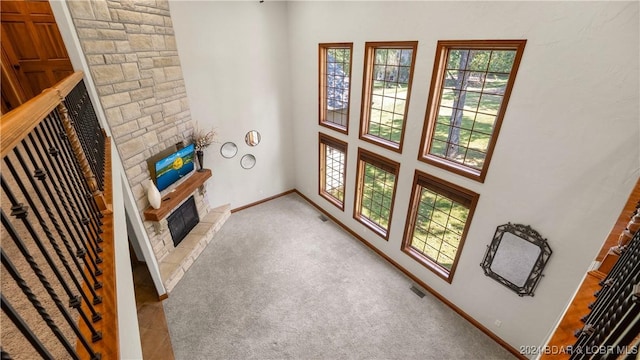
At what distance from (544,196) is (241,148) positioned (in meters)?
5.21

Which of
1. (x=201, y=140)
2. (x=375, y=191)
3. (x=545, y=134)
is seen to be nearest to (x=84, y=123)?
(x=201, y=140)

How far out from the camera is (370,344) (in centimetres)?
369

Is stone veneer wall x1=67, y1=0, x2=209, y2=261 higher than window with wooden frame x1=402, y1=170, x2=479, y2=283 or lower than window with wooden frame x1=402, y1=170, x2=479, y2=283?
higher

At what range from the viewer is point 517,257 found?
126 inches

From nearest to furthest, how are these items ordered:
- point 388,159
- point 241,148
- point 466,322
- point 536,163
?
point 536,163 → point 466,322 → point 388,159 → point 241,148

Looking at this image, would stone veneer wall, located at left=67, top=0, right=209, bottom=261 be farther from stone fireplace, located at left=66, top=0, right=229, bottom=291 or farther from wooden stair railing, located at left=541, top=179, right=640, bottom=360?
wooden stair railing, located at left=541, top=179, right=640, bottom=360

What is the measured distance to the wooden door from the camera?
3668 mm

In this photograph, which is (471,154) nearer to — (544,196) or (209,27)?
(544,196)

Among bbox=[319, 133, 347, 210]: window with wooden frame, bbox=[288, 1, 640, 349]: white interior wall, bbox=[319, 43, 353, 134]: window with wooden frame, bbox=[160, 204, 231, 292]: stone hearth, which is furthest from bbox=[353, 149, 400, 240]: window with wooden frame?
bbox=[160, 204, 231, 292]: stone hearth

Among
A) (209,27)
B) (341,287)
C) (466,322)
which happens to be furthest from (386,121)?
(209,27)

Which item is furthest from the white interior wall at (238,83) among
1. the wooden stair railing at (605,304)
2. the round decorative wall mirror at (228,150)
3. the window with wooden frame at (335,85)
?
the wooden stair railing at (605,304)

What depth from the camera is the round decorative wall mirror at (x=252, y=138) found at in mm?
6097

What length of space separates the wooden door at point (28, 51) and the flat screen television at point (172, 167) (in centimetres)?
180

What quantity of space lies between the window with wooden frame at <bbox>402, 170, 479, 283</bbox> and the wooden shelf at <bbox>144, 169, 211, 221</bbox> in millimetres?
3766
